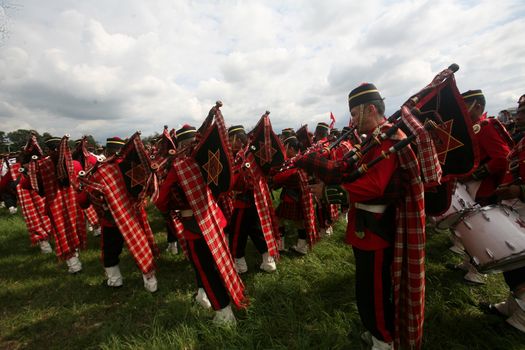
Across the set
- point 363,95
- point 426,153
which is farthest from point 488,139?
point 426,153

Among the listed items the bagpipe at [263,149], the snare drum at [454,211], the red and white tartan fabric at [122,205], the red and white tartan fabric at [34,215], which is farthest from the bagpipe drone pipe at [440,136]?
the red and white tartan fabric at [34,215]

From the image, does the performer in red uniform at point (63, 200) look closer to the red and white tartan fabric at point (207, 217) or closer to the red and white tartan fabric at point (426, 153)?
the red and white tartan fabric at point (207, 217)

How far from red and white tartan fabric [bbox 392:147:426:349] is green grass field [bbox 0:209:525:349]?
63cm

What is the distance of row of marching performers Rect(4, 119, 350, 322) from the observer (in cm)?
304

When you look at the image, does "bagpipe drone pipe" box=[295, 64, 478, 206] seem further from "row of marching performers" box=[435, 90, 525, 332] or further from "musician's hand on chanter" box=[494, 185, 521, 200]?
"musician's hand on chanter" box=[494, 185, 521, 200]

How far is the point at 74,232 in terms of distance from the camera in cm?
505

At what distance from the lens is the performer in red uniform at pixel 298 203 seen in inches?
185

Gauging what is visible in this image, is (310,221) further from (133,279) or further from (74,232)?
(74,232)

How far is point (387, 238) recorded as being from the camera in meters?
2.35

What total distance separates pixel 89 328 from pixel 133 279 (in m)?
1.16

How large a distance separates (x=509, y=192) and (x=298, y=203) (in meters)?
3.07

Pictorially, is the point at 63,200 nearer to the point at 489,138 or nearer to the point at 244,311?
the point at 244,311

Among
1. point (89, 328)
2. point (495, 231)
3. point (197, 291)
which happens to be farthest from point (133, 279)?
point (495, 231)

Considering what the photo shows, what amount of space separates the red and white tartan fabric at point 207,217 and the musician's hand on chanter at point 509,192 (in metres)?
3.42
